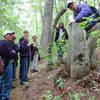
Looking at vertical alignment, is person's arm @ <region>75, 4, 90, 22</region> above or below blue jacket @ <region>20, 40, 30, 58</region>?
above

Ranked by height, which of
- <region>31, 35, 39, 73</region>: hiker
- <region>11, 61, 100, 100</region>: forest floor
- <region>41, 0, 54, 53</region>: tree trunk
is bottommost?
<region>11, 61, 100, 100</region>: forest floor

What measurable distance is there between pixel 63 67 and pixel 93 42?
1114mm

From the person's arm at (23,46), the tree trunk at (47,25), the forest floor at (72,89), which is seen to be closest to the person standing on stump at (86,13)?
the forest floor at (72,89)

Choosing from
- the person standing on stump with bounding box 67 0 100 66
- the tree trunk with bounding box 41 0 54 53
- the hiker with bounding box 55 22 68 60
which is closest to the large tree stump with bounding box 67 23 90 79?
the person standing on stump with bounding box 67 0 100 66

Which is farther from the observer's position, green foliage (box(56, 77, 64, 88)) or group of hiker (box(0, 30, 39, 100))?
group of hiker (box(0, 30, 39, 100))

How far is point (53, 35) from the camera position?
9.28m

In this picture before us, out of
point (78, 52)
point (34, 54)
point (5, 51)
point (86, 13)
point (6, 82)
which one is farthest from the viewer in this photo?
point (34, 54)

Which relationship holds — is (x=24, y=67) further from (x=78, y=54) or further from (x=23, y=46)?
(x=78, y=54)

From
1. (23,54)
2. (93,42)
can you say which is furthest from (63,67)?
(23,54)

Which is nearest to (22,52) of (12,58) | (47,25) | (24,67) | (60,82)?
(24,67)

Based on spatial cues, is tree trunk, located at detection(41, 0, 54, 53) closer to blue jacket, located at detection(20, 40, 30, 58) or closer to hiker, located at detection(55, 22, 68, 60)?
hiker, located at detection(55, 22, 68, 60)

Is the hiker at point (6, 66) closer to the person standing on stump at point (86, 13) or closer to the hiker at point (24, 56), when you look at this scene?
the hiker at point (24, 56)

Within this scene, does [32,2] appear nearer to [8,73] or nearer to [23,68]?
[23,68]

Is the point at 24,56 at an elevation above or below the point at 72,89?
above
